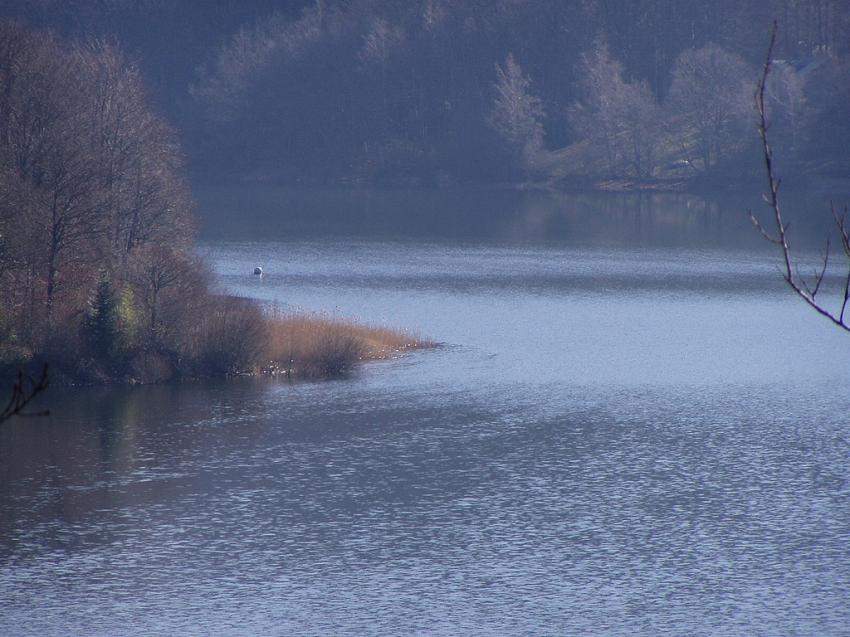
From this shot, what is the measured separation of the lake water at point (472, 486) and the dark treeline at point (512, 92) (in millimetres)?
51996

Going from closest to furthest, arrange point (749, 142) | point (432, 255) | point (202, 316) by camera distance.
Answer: point (202, 316) → point (432, 255) → point (749, 142)

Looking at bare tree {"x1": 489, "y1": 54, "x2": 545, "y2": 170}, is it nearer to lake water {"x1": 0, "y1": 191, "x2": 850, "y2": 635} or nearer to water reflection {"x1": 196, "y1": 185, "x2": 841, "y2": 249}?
water reflection {"x1": 196, "y1": 185, "x2": 841, "y2": 249}

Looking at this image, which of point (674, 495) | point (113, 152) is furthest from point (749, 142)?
point (674, 495)

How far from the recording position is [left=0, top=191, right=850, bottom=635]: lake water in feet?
79.3

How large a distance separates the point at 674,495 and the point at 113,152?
84.3 ft

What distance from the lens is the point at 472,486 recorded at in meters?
31.0

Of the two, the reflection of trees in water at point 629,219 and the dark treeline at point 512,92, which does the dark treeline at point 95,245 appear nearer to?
the reflection of trees in water at point 629,219

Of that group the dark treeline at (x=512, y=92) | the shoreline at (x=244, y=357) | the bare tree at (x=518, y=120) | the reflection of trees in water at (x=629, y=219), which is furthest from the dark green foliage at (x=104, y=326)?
the bare tree at (x=518, y=120)

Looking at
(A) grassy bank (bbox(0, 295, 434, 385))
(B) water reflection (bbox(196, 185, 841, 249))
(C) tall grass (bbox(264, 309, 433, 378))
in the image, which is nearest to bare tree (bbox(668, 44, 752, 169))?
(B) water reflection (bbox(196, 185, 841, 249))

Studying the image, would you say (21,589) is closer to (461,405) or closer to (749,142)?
(461,405)

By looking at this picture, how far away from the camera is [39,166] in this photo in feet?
145

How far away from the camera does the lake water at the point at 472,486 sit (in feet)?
79.3

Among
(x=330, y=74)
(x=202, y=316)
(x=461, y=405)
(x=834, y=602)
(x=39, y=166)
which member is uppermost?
(x=330, y=74)

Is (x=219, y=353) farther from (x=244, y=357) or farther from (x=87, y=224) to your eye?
(x=87, y=224)
